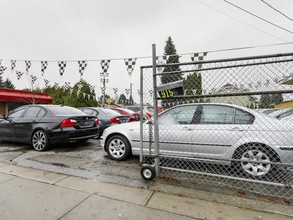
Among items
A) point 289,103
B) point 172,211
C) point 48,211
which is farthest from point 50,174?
point 289,103

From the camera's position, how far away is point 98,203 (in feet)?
8.94

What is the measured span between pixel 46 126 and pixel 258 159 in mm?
5284

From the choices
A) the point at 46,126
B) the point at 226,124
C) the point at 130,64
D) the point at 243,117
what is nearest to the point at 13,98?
the point at 130,64

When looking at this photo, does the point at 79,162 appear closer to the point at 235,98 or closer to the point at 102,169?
the point at 102,169

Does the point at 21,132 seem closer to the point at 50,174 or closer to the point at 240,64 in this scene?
the point at 50,174

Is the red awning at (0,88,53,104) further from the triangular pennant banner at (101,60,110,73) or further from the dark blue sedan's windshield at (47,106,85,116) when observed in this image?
the dark blue sedan's windshield at (47,106,85,116)

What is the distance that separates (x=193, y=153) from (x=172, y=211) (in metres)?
1.60

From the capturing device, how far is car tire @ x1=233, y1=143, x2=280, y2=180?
352 cm

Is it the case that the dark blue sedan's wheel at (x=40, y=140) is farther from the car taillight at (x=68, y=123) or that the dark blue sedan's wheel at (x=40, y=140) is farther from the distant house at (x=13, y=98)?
the distant house at (x=13, y=98)

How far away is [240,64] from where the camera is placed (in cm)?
284

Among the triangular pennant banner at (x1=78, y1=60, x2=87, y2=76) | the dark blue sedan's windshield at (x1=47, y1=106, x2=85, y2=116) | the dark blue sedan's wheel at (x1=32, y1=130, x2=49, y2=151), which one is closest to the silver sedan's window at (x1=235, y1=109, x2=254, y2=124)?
the dark blue sedan's windshield at (x1=47, y1=106, x2=85, y2=116)

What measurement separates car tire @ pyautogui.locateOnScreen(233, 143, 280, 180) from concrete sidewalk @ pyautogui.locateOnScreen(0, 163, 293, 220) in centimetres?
92

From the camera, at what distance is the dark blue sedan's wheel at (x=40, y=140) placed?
5535mm

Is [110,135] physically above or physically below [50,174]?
above
